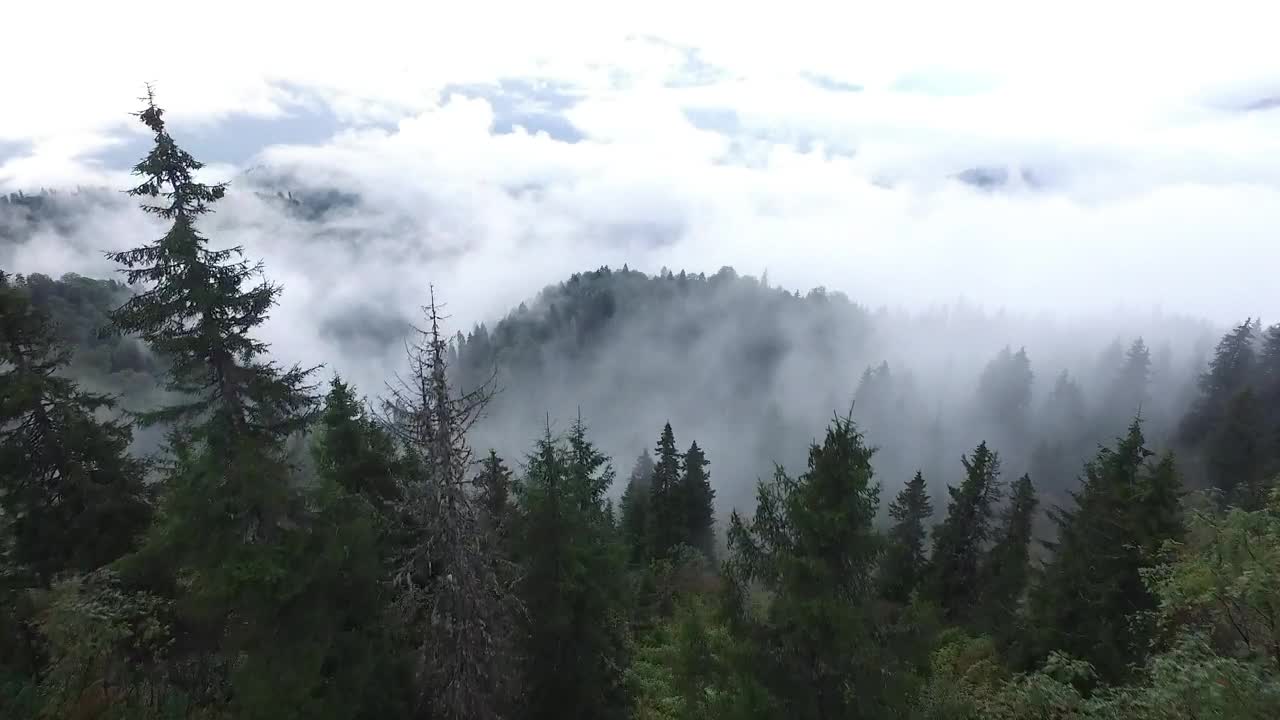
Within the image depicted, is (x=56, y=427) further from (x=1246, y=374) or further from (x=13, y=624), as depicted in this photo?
(x=1246, y=374)

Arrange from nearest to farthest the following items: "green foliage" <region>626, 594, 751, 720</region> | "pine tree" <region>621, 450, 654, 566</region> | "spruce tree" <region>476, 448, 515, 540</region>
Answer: "green foliage" <region>626, 594, 751, 720</region> → "spruce tree" <region>476, 448, 515, 540</region> → "pine tree" <region>621, 450, 654, 566</region>

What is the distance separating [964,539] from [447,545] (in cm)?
3348

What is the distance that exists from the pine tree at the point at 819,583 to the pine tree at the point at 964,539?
28757 millimetres

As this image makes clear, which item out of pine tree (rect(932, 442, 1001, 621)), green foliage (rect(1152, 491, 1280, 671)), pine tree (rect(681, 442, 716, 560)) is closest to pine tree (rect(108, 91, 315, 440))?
green foliage (rect(1152, 491, 1280, 671))

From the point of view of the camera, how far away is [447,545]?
1196 cm

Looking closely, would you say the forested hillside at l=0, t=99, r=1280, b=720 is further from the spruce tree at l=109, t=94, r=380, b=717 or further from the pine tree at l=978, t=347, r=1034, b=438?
the pine tree at l=978, t=347, r=1034, b=438

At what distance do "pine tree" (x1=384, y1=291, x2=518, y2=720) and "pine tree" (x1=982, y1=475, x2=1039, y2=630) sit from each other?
27.6 meters

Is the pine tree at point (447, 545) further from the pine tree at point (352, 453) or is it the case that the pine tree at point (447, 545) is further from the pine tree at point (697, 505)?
the pine tree at point (697, 505)

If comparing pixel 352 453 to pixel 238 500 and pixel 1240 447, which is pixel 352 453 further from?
pixel 1240 447

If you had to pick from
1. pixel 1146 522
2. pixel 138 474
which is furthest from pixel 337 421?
pixel 1146 522

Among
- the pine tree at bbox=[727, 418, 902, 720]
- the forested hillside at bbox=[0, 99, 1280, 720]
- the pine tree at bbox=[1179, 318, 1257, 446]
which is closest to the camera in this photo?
the pine tree at bbox=[727, 418, 902, 720]

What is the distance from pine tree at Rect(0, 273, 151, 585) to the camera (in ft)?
53.5

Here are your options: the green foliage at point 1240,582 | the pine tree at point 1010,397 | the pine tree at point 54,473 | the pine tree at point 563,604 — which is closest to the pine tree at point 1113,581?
the green foliage at point 1240,582

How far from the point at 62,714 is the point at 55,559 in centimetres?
658
